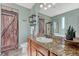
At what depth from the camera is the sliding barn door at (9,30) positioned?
1.75 metres

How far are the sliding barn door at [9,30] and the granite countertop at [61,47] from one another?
36 centimetres

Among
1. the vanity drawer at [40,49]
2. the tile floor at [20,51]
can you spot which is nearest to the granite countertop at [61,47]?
the vanity drawer at [40,49]

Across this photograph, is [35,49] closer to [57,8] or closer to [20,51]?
[20,51]

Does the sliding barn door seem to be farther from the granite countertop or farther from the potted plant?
the potted plant

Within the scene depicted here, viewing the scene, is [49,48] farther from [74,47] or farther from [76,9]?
[76,9]

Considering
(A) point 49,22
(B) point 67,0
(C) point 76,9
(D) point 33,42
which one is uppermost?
(B) point 67,0

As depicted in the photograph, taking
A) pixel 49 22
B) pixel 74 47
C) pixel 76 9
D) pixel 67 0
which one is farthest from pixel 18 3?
pixel 74 47

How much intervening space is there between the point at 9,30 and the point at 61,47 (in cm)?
72

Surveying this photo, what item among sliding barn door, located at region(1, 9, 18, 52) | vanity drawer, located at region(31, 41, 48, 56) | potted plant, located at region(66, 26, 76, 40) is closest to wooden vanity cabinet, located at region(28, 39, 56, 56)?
vanity drawer, located at region(31, 41, 48, 56)

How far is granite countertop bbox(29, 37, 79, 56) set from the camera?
5.22 ft

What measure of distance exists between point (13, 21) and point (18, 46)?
0.35 meters

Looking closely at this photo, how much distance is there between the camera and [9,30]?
1771 mm

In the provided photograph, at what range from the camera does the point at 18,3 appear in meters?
1.77

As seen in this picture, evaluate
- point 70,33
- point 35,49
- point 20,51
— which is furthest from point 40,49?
point 70,33
